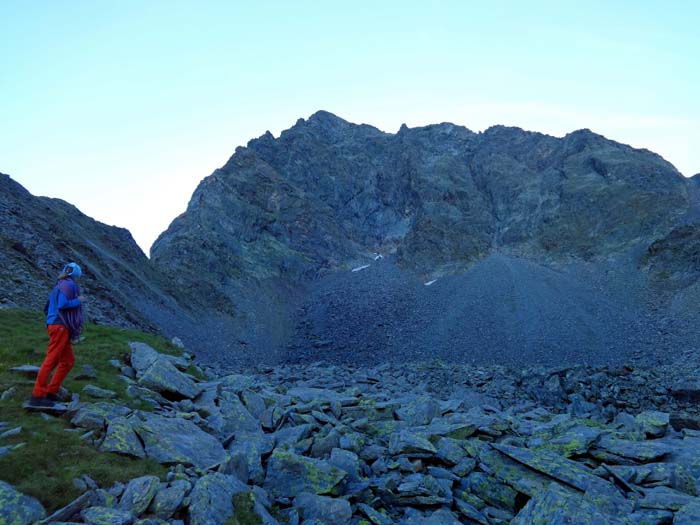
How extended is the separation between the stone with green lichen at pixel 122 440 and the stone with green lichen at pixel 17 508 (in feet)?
7.33

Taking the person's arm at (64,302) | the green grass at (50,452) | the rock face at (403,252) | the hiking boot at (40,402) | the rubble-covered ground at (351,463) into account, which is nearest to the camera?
the green grass at (50,452)

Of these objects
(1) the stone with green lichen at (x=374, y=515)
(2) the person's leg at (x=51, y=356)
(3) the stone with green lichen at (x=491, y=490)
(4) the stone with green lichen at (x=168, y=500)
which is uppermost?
(2) the person's leg at (x=51, y=356)

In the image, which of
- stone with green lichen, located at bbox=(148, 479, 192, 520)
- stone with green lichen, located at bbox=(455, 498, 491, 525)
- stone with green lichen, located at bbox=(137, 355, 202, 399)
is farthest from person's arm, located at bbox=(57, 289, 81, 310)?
stone with green lichen, located at bbox=(455, 498, 491, 525)

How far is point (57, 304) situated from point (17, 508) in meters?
5.46

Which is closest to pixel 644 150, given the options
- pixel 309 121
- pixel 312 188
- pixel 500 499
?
pixel 312 188

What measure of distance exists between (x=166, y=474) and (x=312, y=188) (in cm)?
12294

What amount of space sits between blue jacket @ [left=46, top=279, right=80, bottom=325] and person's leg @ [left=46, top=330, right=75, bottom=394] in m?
0.60

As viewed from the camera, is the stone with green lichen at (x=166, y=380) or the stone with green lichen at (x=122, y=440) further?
the stone with green lichen at (x=166, y=380)

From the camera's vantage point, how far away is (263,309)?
8112cm

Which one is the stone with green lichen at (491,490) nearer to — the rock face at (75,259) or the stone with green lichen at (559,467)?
the stone with green lichen at (559,467)

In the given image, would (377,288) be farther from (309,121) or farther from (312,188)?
(309,121)

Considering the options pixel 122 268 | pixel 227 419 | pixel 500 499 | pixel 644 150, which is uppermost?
pixel 644 150

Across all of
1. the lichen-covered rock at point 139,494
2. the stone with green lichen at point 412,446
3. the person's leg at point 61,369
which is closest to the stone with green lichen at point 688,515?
the stone with green lichen at point 412,446

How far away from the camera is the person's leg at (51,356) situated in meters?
11.0
